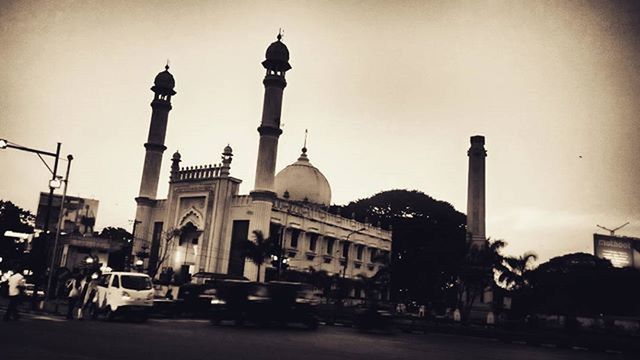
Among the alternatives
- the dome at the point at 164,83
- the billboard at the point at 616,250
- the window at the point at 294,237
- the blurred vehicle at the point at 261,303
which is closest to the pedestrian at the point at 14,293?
the blurred vehicle at the point at 261,303

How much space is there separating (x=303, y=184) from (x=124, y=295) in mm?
38876

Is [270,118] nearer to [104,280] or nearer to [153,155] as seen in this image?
[153,155]

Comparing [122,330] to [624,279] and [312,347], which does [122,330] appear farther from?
[624,279]

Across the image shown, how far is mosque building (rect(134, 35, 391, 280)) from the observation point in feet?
140

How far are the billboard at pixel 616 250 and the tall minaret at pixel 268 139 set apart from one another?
45.2 meters

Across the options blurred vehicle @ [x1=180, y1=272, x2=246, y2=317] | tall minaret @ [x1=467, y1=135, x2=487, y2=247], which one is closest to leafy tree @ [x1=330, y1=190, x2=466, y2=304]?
tall minaret @ [x1=467, y1=135, x2=487, y2=247]

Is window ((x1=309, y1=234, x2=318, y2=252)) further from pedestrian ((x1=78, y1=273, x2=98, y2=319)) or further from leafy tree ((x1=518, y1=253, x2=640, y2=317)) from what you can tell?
pedestrian ((x1=78, y1=273, x2=98, y2=319))

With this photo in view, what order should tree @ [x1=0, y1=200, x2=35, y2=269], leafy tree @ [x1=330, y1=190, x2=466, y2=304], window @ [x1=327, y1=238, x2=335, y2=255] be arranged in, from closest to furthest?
window @ [x1=327, y1=238, x2=335, y2=255] → tree @ [x1=0, y1=200, x2=35, y2=269] → leafy tree @ [x1=330, y1=190, x2=466, y2=304]

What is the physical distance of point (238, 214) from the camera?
43281 millimetres

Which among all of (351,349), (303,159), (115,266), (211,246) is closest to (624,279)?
(303,159)

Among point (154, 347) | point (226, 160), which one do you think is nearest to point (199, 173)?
point (226, 160)

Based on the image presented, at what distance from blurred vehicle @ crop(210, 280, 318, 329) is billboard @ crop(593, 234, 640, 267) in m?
56.7

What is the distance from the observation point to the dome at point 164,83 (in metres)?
52.8

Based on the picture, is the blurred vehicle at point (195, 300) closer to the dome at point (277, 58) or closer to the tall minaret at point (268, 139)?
the tall minaret at point (268, 139)
